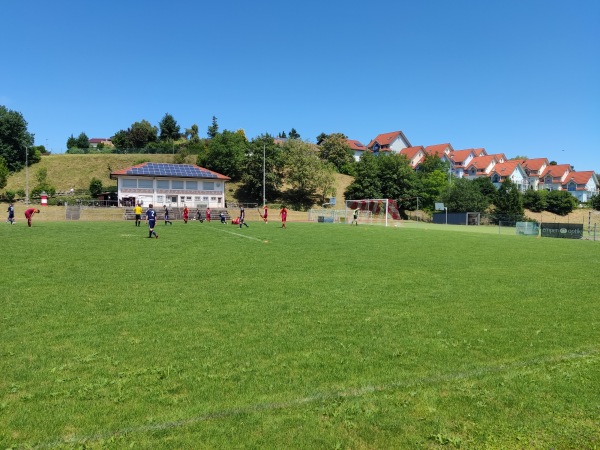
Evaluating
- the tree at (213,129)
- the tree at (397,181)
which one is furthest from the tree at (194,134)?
the tree at (397,181)

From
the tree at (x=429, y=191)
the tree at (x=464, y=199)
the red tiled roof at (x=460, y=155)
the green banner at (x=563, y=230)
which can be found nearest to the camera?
the green banner at (x=563, y=230)

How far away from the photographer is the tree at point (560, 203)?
79562 mm

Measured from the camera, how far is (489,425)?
3715mm

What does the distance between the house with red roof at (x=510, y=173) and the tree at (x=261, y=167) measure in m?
58.4

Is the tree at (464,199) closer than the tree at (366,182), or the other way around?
the tree at (464,199)

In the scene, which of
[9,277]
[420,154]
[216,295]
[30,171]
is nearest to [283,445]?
[216,295]

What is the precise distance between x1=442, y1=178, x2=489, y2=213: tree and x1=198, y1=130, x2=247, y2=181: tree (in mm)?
36455

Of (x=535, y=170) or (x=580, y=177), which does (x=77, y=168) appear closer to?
(x=535, y=170)

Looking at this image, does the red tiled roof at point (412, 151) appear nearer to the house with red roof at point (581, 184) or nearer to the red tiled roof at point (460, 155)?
the red tiled roof at point (460, 155)

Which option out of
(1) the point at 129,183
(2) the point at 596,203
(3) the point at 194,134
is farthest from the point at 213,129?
(2) the point at 596,203

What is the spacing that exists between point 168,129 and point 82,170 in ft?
105

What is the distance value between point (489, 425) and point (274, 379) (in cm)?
217

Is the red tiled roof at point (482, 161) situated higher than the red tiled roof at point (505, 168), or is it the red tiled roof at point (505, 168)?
the red tiled roof at point (482, 161)

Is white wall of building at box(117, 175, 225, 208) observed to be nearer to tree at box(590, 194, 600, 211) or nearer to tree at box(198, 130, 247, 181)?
tree at box(198, 130, 247, 181)
